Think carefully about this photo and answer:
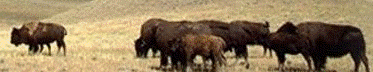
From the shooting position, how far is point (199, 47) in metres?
10.6

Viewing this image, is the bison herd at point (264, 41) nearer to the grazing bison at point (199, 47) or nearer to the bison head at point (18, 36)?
the grazing bison at point (199, 47)

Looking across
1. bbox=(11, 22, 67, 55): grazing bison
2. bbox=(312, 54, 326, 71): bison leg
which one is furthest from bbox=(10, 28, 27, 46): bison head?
bbox=(312, 54, 326, 71): bison leg

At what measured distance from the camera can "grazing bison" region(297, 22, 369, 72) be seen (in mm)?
11984

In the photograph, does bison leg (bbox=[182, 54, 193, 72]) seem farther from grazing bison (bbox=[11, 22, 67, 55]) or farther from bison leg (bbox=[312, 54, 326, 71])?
grazing bison (bbox=[11, 22, 67, 55])

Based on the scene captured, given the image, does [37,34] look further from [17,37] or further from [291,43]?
[291,43]

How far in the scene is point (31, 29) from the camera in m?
16.0

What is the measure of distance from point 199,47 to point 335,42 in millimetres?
3886

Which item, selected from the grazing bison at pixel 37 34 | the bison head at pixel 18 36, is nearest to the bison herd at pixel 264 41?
the grazing bison at pixel 37 34

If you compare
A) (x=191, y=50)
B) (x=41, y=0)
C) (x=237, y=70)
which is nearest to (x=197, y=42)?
(x=191, y=50)

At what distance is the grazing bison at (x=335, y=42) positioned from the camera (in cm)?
1198

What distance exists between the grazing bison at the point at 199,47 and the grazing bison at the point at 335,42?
2.76 m

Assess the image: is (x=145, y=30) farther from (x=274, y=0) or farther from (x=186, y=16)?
(x=274, y=0)

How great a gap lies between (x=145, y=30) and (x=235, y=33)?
2.71 meters

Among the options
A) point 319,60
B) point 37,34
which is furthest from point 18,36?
point 319,60
